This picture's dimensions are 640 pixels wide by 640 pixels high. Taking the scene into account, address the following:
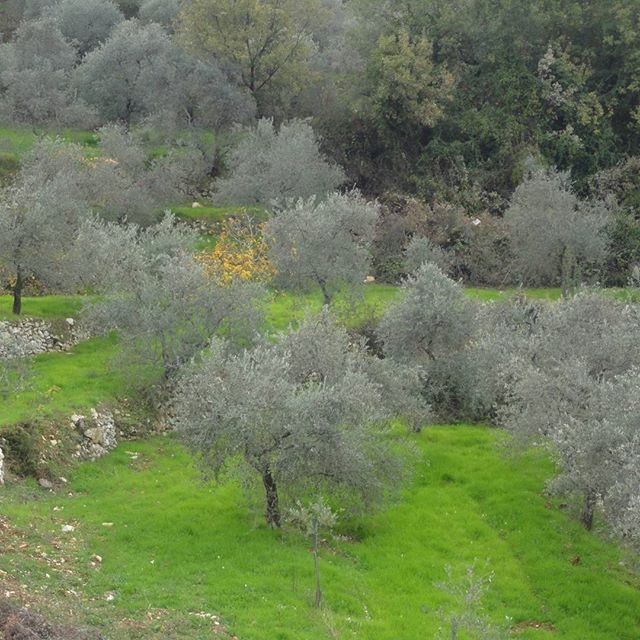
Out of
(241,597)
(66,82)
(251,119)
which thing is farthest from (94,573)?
(66,82)

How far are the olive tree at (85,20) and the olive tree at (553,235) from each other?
46522mm

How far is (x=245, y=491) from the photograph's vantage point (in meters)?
25.6

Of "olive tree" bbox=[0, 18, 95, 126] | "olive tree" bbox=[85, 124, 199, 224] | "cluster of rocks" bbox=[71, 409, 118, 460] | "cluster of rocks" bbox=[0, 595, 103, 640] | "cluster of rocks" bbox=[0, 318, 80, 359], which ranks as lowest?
"cluster of rocks" bbox=[71, 409, 118, 460]

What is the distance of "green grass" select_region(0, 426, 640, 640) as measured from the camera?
848 inches

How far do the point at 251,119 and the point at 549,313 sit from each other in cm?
3502

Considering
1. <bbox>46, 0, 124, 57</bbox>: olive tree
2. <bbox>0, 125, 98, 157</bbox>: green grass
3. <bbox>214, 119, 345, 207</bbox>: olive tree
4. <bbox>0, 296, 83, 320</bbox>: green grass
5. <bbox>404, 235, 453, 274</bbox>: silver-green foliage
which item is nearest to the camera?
<bbox>0, 296, 83, 320</bbox>: green grass

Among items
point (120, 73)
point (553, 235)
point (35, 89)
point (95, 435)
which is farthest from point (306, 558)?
point (120, 73)

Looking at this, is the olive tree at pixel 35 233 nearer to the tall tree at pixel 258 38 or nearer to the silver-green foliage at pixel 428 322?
the silver-green foliage at pixel 428 322

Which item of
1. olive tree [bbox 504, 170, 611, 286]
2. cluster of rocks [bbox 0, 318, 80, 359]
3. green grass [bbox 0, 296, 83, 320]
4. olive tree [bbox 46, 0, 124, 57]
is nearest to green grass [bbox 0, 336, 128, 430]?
cluster of rocks [bbox 0, 318, 80, 359]

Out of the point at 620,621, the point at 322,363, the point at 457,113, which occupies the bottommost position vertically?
the point at 620,621

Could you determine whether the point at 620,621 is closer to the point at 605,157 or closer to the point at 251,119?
the point at 605,157

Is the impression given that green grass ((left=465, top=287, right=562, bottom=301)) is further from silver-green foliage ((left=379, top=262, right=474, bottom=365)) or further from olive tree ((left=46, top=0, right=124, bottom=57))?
olive tree ((left=46, top=0, right=124, bottom=57))

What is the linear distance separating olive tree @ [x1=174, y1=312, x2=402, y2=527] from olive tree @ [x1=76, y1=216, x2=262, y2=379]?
8.45m

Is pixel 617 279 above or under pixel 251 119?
under
